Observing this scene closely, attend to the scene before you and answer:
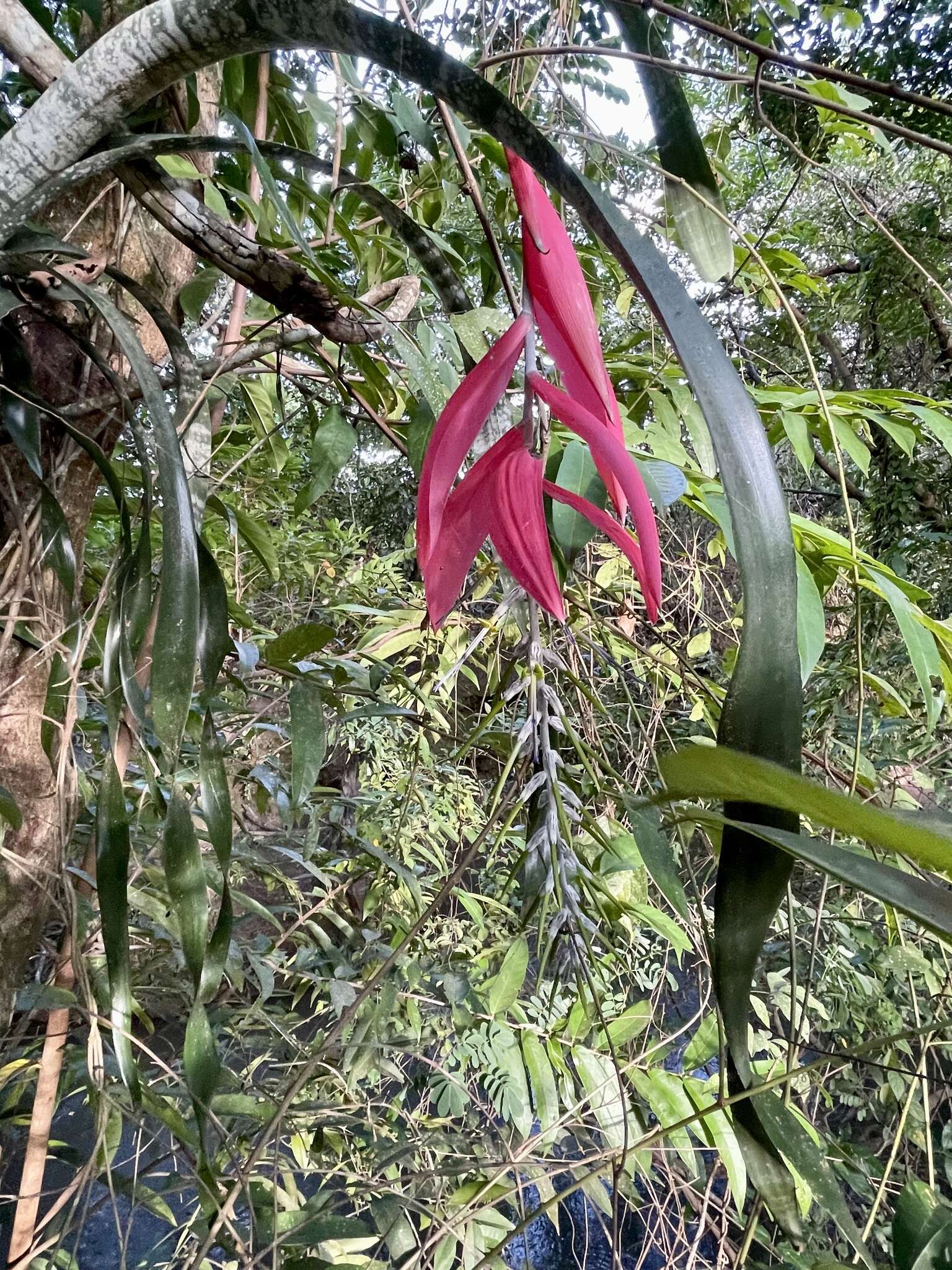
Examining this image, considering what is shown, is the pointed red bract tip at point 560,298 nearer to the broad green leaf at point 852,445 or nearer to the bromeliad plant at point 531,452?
the bromeliad plant at point 531,452

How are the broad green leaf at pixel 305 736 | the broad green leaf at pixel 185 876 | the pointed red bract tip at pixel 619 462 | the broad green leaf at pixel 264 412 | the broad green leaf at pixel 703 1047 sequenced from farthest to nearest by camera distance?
1. the broad green leaf at pixel 264 412
2. the broad green leaf at pixel 703 1047
3. the broad green leaf at pixel 305 736
4. the broad green leaf at pixel 185 876
5. the pointed red bract tip at pixel 619 462

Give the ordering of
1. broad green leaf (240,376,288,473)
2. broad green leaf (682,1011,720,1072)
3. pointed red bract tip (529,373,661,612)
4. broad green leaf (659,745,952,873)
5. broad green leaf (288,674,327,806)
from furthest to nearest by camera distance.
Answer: broad green leaf (240,376,288,473) < broad green leaf (682,1011,720,1072) < broad green leaf (288,674,327,806) < pointed red bract tip (529,373,661,612) < broad green leaf (659,745,952,873)

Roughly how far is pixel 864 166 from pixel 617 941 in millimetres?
1776

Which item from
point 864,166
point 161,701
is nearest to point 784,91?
point 161,701

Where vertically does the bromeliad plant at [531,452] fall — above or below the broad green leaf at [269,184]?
below

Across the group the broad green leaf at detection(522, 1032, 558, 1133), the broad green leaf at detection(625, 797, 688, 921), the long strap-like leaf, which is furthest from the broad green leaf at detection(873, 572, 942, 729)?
the broad green leaf at detection(522, 1032, 558, 1133)

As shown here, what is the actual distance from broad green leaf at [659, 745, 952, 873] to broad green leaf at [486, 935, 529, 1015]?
0.41 m

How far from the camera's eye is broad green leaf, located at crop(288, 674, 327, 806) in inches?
15.2

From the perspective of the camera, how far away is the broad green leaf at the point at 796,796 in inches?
2.8

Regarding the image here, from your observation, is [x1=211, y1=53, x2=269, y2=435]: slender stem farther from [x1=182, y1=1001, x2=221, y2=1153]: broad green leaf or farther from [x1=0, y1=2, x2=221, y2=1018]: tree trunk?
[x1=182, y1=1001, x2=221, y2=1153]: broad green leaf

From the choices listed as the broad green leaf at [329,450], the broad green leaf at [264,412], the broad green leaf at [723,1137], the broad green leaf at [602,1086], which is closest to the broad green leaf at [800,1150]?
the broad green leaf at [723,1137]

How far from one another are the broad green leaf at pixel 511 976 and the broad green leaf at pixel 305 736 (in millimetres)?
181

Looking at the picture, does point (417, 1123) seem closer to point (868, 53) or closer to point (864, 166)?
point (868, 53)

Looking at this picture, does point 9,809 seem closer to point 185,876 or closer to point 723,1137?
point 185,876
